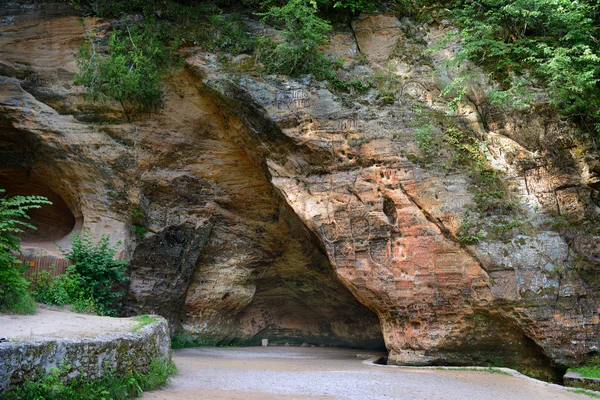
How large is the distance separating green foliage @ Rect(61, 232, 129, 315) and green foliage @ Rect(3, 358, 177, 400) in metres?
5.63

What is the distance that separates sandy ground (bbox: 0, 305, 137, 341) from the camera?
5695 millimetres

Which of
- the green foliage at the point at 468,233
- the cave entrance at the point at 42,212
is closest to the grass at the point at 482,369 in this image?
the green foliage at the point at 468,233

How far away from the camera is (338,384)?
316 inches

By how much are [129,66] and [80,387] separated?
1034 cm

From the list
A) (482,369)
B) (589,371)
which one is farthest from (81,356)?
(589,371)

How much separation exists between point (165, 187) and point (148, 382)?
8495 mm

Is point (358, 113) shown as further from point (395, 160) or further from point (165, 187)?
point (165, 187)

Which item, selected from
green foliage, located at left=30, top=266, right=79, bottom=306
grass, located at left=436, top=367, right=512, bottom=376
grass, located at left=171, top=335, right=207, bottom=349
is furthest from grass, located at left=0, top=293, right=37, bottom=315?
grass, located at left=436, top=367, right=512, bottom=376

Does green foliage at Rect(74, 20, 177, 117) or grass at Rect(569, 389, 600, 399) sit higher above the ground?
green foliage at Rect(74, 20, 177, 117)

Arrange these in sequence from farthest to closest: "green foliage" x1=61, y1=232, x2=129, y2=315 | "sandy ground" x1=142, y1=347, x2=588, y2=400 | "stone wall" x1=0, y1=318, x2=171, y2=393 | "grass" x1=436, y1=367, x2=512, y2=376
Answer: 1. "green foliage" x1=61, y1=232, x2=129, y2=315
2. "grass" x1=436, y1=367, x2=512, y2=376
3. "sandy ground" x1=142, y1=347, x2=588, y2=400
4. "stone wall" x1=0, y1=318, x2=171, y2=393

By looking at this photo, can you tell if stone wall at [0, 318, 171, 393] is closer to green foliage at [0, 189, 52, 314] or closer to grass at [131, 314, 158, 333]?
grass at [131, 314, 158, 333]

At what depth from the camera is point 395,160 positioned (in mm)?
11906

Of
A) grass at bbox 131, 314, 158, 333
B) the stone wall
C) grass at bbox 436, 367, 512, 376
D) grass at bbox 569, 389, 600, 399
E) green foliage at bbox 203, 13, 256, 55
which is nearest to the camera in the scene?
the stone wall

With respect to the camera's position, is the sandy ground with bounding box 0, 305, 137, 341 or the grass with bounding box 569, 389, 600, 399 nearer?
the sandy ground with bounding box 0, 305, 137, 341
